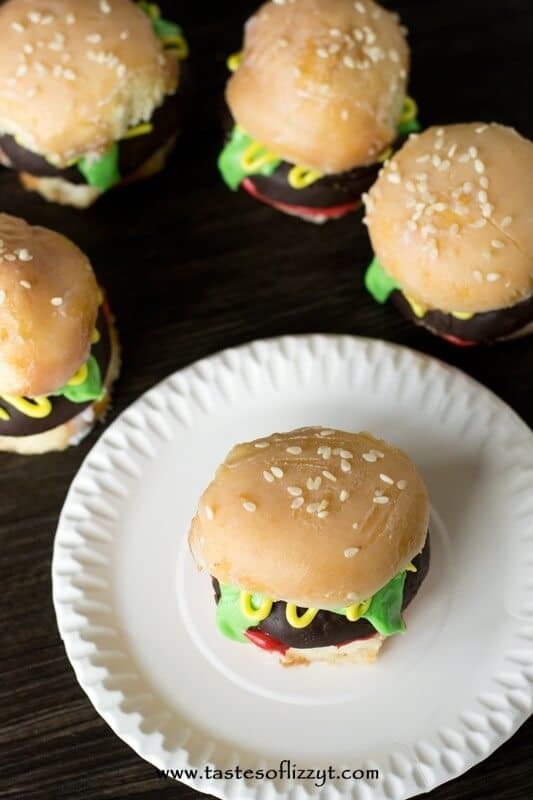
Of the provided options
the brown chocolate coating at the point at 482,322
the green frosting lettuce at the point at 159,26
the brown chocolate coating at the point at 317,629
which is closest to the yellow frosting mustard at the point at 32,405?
the brown chocolate coating at the point at 317,629

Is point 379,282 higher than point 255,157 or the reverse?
the reverse

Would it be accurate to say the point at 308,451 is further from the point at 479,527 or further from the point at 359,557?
the point at 479,527

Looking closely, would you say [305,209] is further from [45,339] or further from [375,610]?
[375,610]

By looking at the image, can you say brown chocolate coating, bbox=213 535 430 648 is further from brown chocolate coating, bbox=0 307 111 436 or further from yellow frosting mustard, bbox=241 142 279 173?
yellow frosting mustard, bbox=241 142 279 173

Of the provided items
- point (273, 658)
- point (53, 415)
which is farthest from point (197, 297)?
point (273, 658)

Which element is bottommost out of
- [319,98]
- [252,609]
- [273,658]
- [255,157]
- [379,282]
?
[273,658]

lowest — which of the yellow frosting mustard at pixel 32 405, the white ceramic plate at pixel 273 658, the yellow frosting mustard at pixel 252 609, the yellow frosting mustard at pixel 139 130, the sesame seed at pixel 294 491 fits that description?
the white ceramic plate at pixel 273 658

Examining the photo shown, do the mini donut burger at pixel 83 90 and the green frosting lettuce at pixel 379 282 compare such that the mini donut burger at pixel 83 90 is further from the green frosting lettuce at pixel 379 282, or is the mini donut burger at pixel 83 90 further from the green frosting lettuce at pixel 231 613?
the green frosting lettuce at pixel 231 613

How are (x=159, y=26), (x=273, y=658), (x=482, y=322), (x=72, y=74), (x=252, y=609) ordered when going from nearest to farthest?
(x=252, y=609)
(x=273, y=658)
(x=482, y=322)
(x=72, y=74)
(x=159, y=26)
